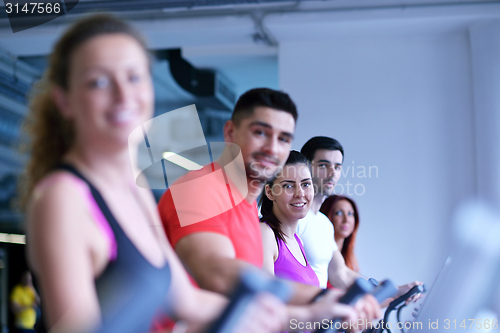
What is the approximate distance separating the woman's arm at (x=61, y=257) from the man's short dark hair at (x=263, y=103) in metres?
0.60

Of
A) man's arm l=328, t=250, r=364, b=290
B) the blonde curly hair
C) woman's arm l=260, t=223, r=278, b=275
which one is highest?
the blonde curly hair

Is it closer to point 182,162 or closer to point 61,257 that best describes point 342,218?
point 182,162

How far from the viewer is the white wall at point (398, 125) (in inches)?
160

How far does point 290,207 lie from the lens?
5.51 ft

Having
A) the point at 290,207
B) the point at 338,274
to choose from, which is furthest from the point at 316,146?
the point at 338,274

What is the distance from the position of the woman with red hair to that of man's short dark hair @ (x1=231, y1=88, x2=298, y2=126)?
62.0 inches

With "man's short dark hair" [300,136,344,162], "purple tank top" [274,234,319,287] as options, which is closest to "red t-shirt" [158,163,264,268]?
"purple tank top" [274,234,319,287]

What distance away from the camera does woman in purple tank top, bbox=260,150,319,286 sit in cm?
160

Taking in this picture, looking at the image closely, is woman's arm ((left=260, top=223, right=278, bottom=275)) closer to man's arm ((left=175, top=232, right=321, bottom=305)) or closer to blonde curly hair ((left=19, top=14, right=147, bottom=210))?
man's arm ((left=175, top=232, right=321, bottom=305))

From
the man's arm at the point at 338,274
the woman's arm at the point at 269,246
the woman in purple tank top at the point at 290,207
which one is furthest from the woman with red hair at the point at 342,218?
the woman's arm at the point at 269,246

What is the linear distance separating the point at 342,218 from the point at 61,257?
2190mm

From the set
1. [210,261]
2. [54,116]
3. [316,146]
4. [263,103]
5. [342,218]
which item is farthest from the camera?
[342,218]

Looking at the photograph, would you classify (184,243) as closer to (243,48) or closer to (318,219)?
(318,219)

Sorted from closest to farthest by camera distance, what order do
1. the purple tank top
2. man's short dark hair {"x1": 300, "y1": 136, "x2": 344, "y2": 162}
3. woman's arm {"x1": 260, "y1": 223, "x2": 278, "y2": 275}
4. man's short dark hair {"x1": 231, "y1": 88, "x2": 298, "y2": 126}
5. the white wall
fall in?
man's short dark hair {"x1": 231, "y1": 88, "x2": 298, "y2": 126} → woman's arm {"x1": 260, "y1": 223, "x2": 278, "y2": 275} → the purple tank top → man's short dark hair {"x1": 300, "y1": 136, "x2": 344, "y2": 162} → the white wall
